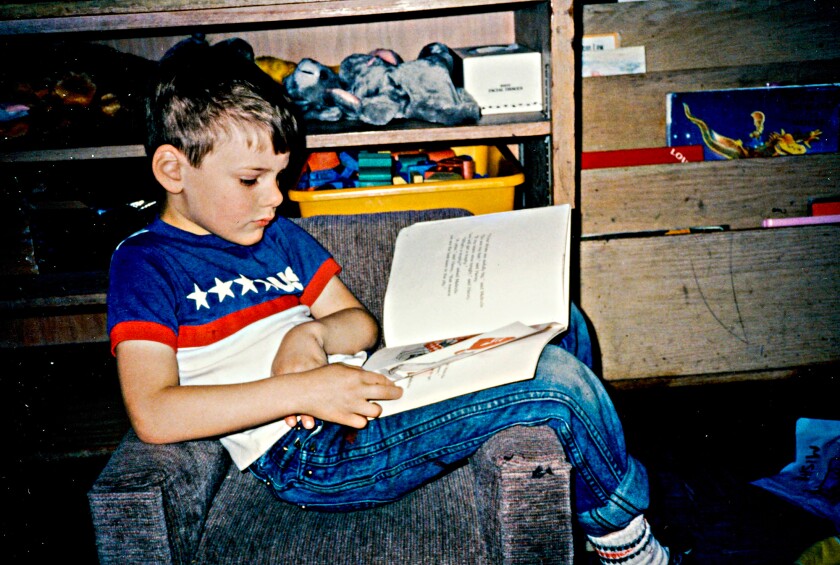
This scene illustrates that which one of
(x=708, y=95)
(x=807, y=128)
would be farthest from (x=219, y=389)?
(x=807, y=128)

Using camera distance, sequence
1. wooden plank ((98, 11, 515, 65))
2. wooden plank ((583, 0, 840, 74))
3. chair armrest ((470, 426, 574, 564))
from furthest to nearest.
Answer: wooden plank ((98, 11, 515, 65)) < wooden plank ((583, 0, 840, 74)) < chair armrest ((470, 426, 574, 564))

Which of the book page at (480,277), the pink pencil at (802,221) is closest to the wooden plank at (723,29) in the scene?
the pink pencil at (802,221)

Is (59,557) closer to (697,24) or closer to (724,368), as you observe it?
(724,368)

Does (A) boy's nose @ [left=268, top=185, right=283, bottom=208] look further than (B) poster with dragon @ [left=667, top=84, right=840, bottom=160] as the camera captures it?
No

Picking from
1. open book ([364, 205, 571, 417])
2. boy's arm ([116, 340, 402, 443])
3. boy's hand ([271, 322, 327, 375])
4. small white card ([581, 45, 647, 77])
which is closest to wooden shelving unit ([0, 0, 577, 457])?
small white card ([581, 45, 647, 77])

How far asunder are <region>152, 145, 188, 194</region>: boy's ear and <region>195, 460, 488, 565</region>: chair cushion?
42 cm

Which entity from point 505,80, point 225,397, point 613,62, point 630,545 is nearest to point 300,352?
point 225,397

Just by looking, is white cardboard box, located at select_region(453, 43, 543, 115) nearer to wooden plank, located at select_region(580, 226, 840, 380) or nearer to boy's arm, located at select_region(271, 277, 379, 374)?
wooden plank, located at select_region(580, 226, 840, 380)

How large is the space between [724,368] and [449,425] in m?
1.00

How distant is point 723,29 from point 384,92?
2.47 feet

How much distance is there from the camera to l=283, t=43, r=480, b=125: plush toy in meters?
1.14

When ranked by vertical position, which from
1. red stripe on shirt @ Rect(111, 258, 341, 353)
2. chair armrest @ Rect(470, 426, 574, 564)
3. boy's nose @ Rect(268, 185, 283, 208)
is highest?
boy's nose @ Rect(268, 185, 283, 208)

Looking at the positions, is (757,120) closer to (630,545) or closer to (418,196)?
(418,196)

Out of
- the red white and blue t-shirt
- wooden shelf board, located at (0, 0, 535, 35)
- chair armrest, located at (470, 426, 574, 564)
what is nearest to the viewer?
chair armrest, located at (470, 426, 574, 564)
